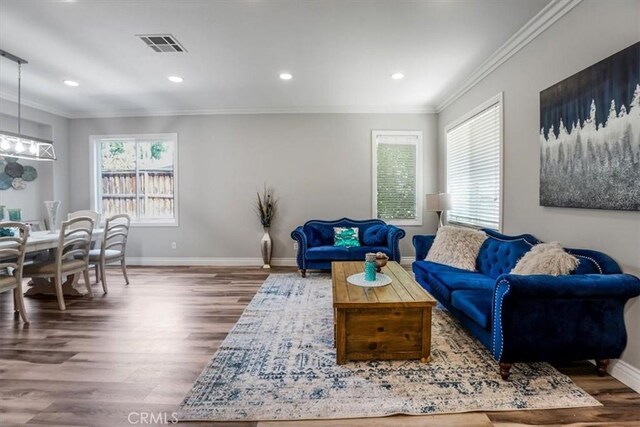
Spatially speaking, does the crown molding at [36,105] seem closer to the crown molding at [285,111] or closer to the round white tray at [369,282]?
the crown molding at [285,111]

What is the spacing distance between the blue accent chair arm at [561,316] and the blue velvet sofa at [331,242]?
275 cm

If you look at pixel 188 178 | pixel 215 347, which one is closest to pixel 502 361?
pixel 215 347

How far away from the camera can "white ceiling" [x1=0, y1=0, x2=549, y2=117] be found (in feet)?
9.04

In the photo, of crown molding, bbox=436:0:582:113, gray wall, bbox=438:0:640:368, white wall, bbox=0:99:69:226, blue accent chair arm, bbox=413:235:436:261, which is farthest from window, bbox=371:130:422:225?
white wall, bbox=0:99:69:226

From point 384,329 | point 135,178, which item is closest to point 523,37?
point 384,329

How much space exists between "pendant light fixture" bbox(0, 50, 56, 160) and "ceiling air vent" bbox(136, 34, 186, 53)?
1.64 meters

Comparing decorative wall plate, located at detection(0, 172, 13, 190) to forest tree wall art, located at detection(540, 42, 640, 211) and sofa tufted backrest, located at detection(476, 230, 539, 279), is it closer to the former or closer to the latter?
sofa tufted backrest, located at detection(476, 230, 539, 279)

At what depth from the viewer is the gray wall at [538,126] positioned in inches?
83.4

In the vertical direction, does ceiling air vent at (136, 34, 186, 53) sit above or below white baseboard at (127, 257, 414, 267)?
above

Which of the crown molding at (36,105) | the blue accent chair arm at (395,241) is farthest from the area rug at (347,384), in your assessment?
the crown molding at (36,105)

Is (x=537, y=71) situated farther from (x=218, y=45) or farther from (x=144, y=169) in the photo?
(x=144, y=169)

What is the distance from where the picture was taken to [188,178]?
5871 mm

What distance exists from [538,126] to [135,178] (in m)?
6.21

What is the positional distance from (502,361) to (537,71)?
258cm
